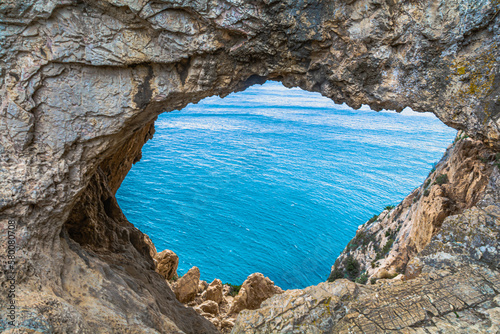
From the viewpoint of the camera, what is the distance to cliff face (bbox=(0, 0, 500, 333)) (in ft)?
17.3

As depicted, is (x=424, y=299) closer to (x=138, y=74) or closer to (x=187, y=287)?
(x=138, y=74)

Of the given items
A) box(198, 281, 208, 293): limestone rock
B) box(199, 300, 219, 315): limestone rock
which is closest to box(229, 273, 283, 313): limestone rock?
box(199, 300, 219, 315): limestone rock

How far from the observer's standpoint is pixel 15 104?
5.35 metres

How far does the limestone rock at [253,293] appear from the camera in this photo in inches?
527

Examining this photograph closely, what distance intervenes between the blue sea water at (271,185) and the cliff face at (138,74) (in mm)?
13459

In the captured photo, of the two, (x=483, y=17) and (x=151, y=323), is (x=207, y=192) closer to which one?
(x=151, y=323)

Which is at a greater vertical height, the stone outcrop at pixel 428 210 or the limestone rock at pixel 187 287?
the stone outcrop at pixel 428 210

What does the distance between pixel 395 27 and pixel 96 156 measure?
6160 mm

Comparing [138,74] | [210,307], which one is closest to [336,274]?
[210,307]

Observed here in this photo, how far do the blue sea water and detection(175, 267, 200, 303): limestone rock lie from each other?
4.72m

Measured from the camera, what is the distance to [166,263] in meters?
14.2

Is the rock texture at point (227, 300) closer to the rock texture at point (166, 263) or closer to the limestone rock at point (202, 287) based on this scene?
the limestone rock at point (202, 287)

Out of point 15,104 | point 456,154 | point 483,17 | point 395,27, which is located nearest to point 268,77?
point 395,27

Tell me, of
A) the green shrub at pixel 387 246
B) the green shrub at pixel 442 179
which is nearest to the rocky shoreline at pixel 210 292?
the green shrub at pixel 387 246
